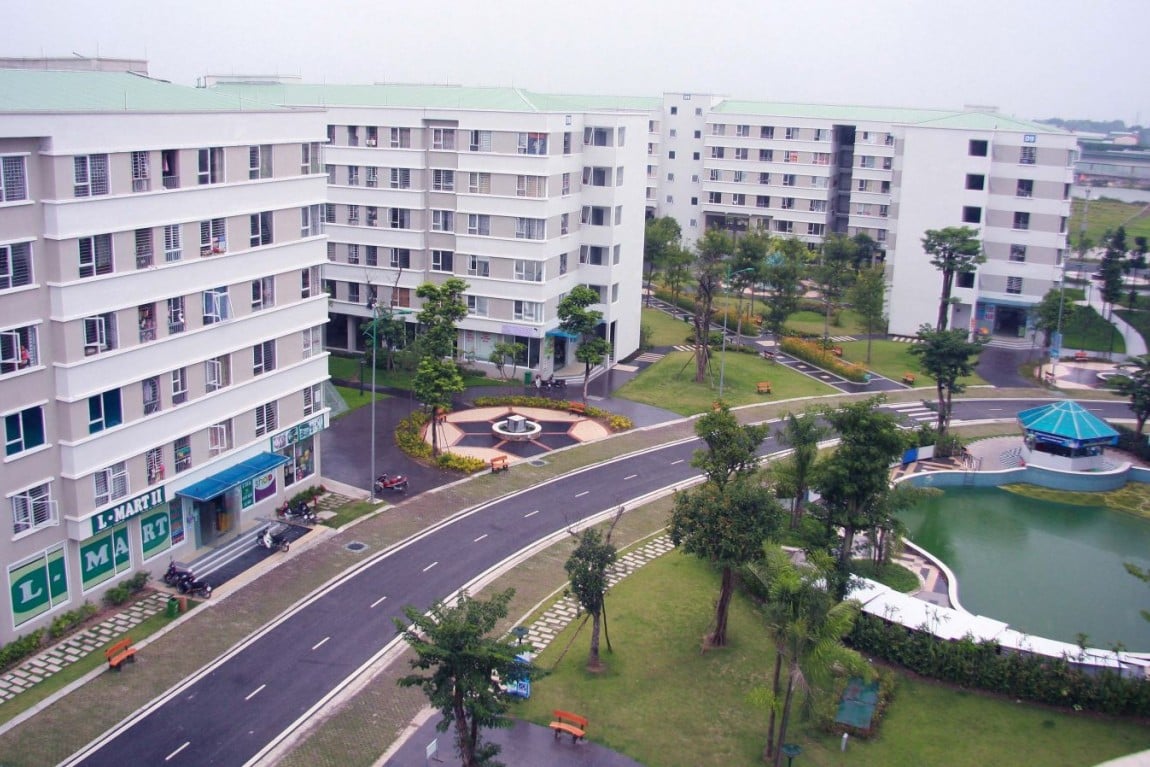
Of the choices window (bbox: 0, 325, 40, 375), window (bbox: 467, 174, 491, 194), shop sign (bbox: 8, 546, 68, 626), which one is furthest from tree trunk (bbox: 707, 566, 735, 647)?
window (bbox: 467, 174, 491, 194)

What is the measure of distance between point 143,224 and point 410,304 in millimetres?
33428

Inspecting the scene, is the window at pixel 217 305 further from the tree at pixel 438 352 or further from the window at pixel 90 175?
the tree at pixel 438 352

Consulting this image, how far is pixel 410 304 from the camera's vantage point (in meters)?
70.1

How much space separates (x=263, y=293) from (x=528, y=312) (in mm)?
25728

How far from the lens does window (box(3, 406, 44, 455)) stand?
33.1 m

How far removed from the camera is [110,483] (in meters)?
36.6

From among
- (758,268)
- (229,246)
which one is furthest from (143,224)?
(758,268)

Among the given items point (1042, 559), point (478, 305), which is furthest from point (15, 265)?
point (1042, 559)

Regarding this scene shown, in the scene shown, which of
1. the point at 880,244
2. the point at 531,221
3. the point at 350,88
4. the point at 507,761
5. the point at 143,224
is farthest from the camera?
the point at 880,244

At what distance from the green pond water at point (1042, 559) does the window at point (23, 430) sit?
3413 cm

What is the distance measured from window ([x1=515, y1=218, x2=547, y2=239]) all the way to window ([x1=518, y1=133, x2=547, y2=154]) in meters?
4.25

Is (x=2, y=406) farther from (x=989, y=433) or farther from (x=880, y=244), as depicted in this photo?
(x=880, y=244)

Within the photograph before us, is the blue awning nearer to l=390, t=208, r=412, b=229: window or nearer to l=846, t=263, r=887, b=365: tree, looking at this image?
l=390, t=208, r=412, b=229: window

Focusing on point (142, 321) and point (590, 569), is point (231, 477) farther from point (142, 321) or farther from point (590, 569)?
point (590, 569)
